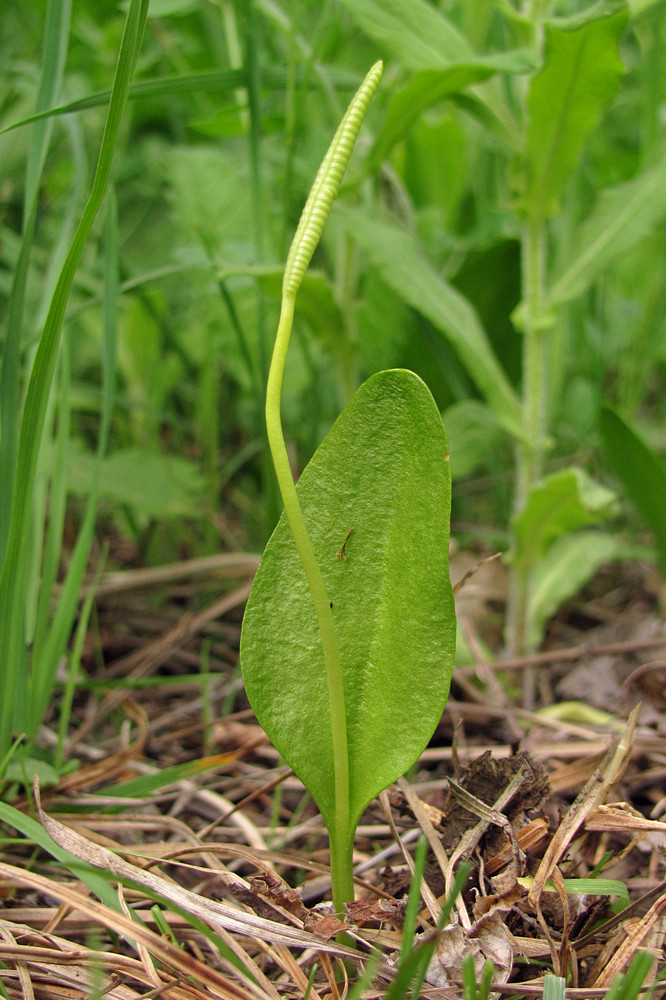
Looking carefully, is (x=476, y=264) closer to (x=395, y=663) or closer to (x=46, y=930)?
(x=395, y=663)

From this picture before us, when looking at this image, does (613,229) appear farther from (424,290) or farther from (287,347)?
(287,347)

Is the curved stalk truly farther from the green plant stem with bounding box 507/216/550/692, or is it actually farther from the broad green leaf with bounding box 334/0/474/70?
the green plant stem with bounding box 507/216/550/692

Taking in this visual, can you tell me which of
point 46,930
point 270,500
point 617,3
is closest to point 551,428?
point 270,500

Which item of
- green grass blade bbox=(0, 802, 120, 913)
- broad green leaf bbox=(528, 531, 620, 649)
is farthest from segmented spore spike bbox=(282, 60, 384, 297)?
broad green leaf bbox=(528, 531, 620, 649)

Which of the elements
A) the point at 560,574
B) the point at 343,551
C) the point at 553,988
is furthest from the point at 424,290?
the point at 553,988

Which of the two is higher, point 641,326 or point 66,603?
point 641,326
